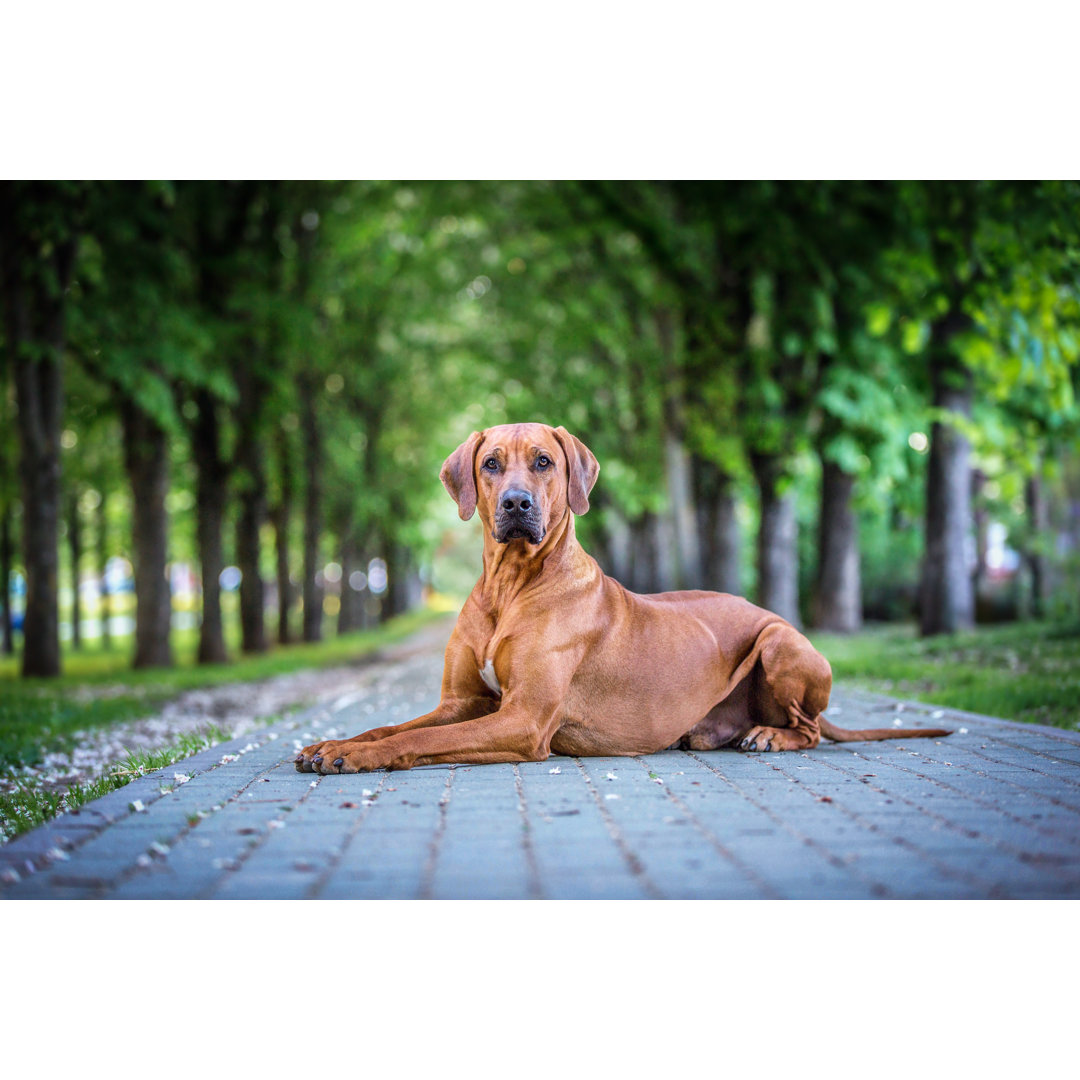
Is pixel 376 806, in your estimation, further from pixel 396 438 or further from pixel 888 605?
pixel 396 438

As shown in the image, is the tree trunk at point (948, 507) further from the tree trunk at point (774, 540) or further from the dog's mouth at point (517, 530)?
the dog's mouth at point (517, 530)

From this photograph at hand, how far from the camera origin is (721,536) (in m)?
14.3

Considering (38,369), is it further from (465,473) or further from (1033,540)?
(1033,540)

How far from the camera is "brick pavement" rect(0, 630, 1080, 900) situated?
2896mm

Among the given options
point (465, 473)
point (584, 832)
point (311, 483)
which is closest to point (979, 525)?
point (311, 483)

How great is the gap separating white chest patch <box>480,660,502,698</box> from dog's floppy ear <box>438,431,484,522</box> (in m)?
0.69

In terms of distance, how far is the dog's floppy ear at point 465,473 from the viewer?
4.70 meters

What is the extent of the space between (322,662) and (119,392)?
16.3ft

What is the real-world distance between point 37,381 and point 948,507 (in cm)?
1093

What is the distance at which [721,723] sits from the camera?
523 centimetres

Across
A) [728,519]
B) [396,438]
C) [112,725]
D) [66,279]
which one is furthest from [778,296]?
[396,438]

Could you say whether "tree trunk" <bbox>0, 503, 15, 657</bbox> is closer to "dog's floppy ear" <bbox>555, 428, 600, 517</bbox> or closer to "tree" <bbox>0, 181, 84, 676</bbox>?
"tree" <bbox>0, 181, 84, 676</bbox>

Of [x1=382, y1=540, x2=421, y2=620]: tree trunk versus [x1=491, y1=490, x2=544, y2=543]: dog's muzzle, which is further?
[x1=382, y1=540, x2=421, y2=620]: tree trunk

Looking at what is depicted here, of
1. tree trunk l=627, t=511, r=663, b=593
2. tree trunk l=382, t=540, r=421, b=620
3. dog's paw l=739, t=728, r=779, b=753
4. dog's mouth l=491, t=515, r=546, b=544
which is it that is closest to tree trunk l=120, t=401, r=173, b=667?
tree trunk l=627, t=511, r=663, b=593
